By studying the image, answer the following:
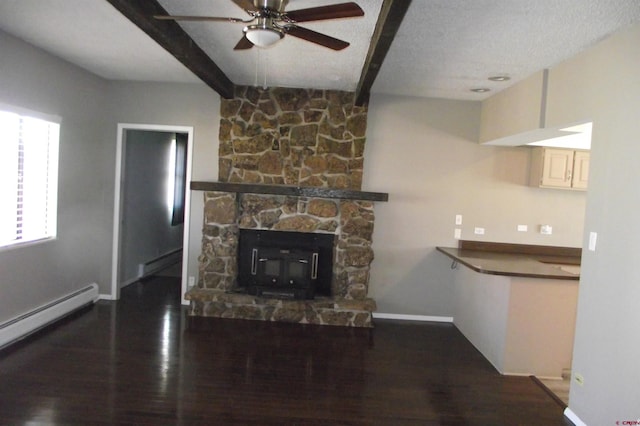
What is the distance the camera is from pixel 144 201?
20.9 feet

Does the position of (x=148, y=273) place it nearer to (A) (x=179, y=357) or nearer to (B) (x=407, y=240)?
(A) (x=179, y=357)

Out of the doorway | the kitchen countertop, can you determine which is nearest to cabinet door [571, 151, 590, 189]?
the kitchen countertop

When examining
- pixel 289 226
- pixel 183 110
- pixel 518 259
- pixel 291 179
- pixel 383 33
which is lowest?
pixel 518 259

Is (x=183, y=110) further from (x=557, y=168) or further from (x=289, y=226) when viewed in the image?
(x=557, y=168)

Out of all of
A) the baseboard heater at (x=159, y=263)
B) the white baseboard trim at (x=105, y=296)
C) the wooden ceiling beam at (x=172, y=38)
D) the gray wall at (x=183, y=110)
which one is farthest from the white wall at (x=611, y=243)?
the baseboard heater at (x=159, y=263)

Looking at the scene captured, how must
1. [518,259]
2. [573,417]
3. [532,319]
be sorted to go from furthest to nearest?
1. [518,259]
2. [532,319]
3. [573,417]

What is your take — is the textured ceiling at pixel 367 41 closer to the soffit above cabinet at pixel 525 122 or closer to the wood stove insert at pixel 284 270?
the soffit above cabinet at pixel 525 122

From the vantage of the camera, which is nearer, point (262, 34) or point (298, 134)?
point (262, 34)

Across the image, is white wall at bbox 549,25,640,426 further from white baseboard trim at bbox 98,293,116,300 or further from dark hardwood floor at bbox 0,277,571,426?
white baseboard trim at bbox 98,293,116,300

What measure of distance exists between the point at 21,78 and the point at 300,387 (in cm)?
359

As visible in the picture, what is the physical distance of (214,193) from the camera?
16.3 feet

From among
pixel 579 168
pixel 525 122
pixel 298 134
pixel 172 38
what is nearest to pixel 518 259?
pixel 579 168

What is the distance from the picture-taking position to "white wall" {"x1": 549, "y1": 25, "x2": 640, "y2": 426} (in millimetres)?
2504

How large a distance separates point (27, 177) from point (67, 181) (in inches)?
18.9
